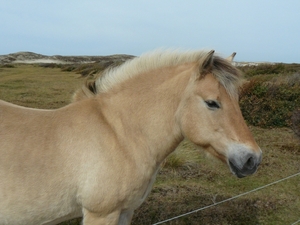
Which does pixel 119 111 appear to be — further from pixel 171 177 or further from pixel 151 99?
pixel 171 177

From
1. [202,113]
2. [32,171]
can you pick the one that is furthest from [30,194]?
[202,113]

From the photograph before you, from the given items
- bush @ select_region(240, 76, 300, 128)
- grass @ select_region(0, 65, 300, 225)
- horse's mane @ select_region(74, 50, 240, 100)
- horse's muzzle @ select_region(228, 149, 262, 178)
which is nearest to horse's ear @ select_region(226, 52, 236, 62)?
horse's mane @ select_region(74, 50, 240, 100)

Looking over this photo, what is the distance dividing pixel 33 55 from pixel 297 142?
55676 mm

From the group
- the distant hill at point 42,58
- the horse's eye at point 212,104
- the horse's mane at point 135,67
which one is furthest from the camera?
the distant hill at point 42,58

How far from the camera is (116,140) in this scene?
9.36ft

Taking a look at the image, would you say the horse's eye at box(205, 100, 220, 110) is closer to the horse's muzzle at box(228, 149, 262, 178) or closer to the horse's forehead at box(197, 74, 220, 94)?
the horse's forehead at box(197, 74, 220, 94)

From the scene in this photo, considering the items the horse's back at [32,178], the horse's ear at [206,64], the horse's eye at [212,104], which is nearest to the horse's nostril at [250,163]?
the horse's eye at [212,104]

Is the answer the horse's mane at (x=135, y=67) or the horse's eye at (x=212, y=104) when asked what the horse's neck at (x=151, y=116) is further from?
the horse's eye at (x=212, y=104)

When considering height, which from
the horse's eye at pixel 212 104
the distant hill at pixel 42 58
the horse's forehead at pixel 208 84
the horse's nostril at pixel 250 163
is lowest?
the distant hill at pixel 42 58

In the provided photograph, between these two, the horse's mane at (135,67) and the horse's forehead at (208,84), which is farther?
the horse's mane at (135,67)

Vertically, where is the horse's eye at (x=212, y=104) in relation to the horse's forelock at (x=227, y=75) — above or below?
below

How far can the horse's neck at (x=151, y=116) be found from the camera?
9.51 ft

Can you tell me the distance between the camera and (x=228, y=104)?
2.67 meters

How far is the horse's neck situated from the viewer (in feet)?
9.51
